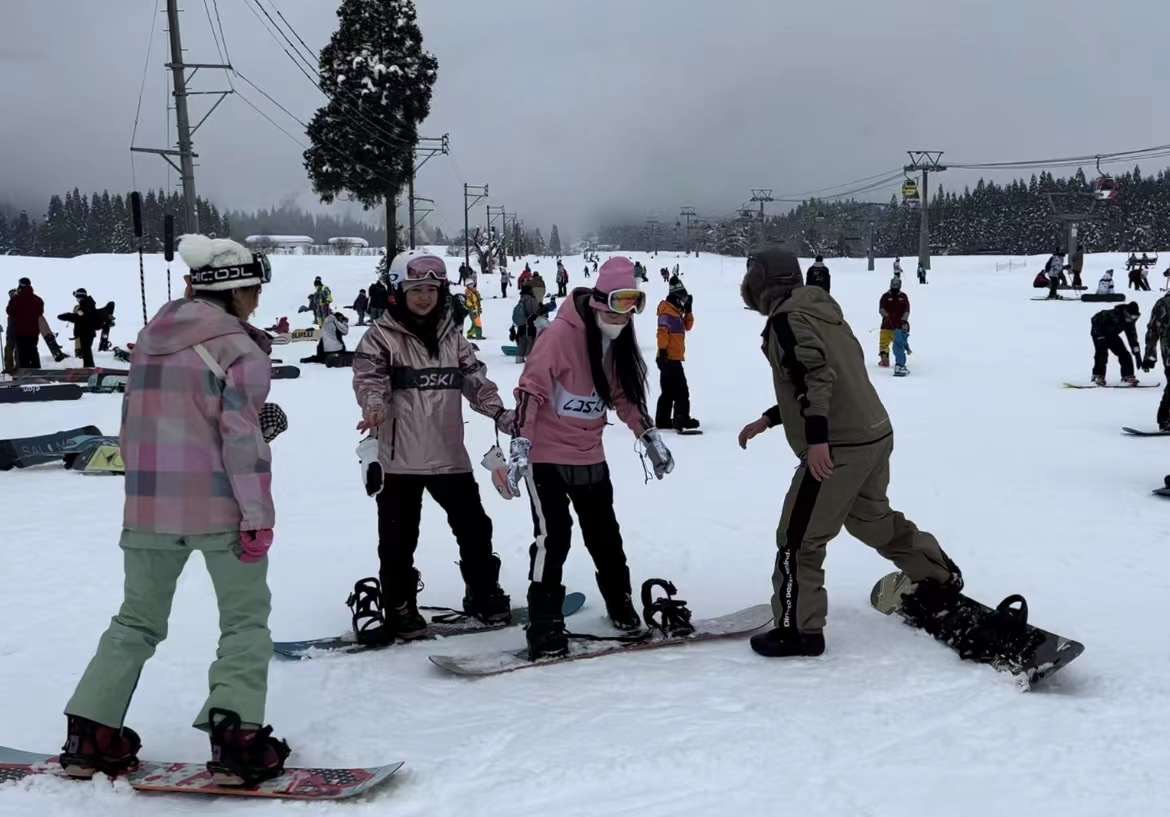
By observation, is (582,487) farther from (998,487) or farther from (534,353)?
(998,487)

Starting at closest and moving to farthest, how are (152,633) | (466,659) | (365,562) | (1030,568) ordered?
(152,633)
(466,659)
(1030,568)
(365,562)

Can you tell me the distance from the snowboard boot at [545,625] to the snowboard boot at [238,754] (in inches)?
55.2

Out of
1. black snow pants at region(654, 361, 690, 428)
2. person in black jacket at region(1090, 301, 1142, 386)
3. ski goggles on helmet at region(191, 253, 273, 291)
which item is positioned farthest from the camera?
person in black jacket at region(1090, 301, 1142, 386)

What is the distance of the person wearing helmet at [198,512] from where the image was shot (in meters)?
2.92

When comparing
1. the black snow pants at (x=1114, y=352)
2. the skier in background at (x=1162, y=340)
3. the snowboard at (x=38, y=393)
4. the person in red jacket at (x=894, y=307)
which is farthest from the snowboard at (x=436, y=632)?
the person in red jacket at (x=894, y=307)

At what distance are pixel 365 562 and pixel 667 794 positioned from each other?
11.7 feet

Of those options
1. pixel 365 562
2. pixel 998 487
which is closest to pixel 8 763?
pixel 365 562

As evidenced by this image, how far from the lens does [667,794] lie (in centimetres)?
295

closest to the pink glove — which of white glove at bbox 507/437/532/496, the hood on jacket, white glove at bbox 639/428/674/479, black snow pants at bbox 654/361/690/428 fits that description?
the hood on jacket

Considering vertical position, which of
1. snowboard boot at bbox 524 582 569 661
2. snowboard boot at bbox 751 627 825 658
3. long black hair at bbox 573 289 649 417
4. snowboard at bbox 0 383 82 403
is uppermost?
long black hair at bbox 573 289 649 417

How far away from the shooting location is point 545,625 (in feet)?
13.6

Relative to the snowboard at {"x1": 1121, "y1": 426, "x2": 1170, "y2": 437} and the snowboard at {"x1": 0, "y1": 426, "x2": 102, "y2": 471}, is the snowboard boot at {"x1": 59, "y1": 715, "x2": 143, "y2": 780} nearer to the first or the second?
the snowboard at {"x1": 0, "y1": 426, "x2": 102, "y2": 471}

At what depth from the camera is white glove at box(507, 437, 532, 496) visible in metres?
3.97

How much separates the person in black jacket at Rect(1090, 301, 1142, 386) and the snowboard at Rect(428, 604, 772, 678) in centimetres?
1213
